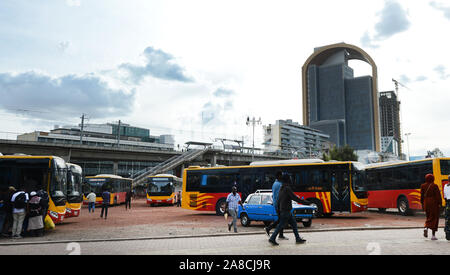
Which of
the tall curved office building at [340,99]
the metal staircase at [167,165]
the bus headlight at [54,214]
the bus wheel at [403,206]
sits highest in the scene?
the tall curved office building at [340,99]

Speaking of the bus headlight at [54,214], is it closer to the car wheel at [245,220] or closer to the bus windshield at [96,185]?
the car wheel at [245,220]

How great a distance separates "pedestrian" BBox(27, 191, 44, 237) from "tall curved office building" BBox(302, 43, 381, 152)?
6818 inches

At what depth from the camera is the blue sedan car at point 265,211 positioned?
Result: 46.7 feet

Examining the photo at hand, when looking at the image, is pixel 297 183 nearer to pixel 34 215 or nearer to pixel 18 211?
pixel 34 215

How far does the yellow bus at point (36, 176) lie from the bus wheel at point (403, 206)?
58.2 ft

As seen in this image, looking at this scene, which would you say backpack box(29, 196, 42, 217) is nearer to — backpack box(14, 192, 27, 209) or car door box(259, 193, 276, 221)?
backpack box(14, 192, 27, 209)

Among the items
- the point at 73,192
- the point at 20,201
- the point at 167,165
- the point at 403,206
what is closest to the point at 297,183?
the point at 403,206

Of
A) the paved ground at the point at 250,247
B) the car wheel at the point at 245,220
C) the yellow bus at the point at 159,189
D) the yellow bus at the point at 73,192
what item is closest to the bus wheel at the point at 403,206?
the car wheel at the point at 245,220

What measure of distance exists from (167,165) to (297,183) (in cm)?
3535

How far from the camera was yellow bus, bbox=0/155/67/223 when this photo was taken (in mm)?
15461

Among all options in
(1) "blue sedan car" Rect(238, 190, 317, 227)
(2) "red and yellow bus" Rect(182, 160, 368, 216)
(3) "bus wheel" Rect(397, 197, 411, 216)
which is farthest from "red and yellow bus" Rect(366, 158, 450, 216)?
(1) "blue sedan car" Rect(238, 190, 317, 227)

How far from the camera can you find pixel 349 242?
9617mm

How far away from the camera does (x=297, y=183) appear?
20766 millimetres
